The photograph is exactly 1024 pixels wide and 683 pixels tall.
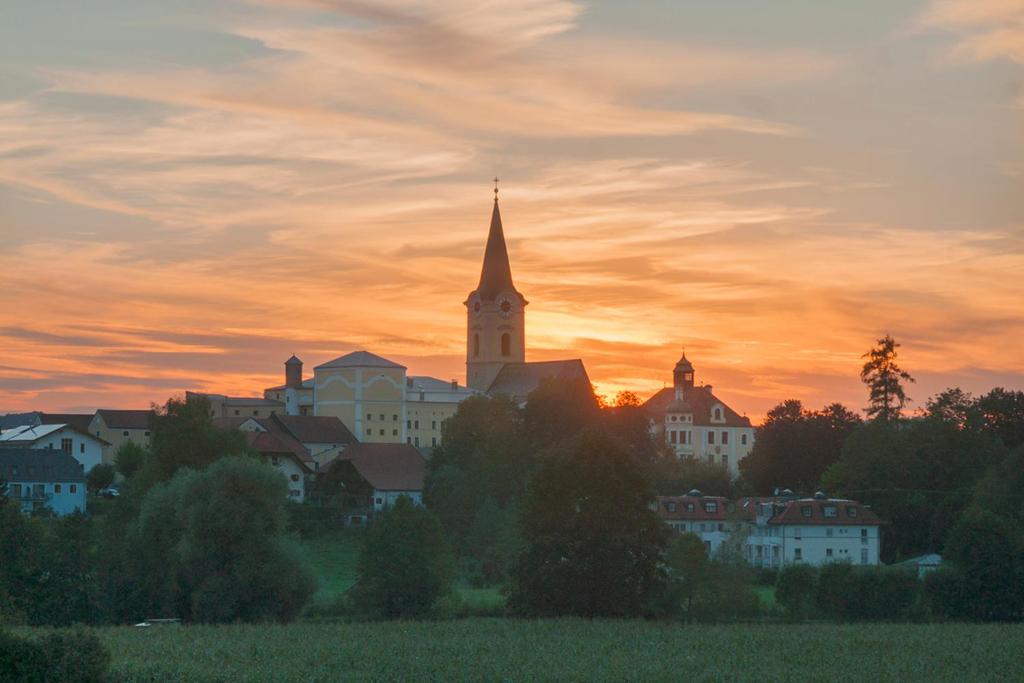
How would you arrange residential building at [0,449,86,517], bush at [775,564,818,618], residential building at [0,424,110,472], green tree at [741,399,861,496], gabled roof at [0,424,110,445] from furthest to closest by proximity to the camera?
gabled roof at [0,424,110,445], residential building at [0,424,110,472], green tree at [741,399,861,496], residential building at [0,449,86,517], bush at [775,564,818,618]

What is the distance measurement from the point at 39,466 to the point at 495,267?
74.4 m

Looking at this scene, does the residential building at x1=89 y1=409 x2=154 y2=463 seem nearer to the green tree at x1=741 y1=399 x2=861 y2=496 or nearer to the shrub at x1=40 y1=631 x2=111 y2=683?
the green tree at x1=741 y1=399 x2=861 y2=496

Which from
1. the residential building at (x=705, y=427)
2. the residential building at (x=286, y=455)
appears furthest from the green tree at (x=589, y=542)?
the residential building at (x=705, y=427)

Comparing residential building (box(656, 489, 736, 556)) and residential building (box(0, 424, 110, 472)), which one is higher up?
residential building (box(0, 424, 110, 472))

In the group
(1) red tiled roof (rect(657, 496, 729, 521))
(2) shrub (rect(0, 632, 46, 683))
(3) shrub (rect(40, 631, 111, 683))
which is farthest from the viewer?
(1) red tiled roof (rect(657, 496, 729, 521))

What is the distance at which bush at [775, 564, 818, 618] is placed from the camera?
74.6 m

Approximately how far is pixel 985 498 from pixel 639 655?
3925 centimetres

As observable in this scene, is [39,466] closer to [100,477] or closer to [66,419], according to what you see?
[100,477]

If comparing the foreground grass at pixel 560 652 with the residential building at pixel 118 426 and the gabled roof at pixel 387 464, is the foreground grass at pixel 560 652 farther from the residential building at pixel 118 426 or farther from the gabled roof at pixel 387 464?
the residential building at pixel 118 426

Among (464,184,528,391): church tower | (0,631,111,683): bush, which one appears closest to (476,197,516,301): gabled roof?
(464,184,528,391): church tower

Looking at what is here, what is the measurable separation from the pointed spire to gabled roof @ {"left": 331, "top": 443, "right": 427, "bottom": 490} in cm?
4558

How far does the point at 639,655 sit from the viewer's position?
54875 millimetres

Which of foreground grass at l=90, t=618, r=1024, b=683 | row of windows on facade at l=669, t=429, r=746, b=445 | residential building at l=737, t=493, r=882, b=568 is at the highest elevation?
row of windows on facade at l=669, t=429, r=746, b=445

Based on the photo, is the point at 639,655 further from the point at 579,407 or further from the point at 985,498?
the point at 579,407
